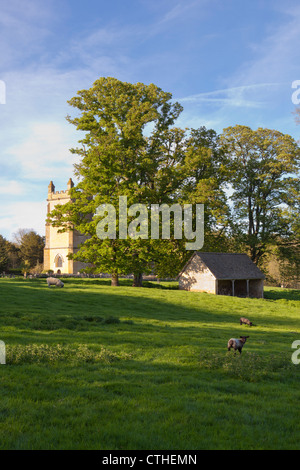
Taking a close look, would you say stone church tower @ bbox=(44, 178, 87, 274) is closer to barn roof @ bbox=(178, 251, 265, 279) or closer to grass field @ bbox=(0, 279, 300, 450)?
A: barn roof @ bbox=(178, 251, 265, 279)

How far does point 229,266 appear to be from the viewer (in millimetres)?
48438

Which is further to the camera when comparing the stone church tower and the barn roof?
the stone church tower

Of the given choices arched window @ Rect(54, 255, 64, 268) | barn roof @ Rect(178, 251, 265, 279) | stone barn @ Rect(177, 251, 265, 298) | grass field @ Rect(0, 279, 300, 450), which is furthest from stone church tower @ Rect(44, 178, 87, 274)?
grass field @ Rect(0, 279, 300, 450)

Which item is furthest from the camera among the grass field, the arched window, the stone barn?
the arched window

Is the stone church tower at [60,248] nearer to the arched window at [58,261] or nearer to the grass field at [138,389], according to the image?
the arched window at [58,261]

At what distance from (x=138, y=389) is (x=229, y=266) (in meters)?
41.2

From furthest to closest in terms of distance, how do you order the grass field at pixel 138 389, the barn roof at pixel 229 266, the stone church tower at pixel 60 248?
the stone church tower at pixel 60 248
the barn roof at pixel 229 266
the grass field at pixel 138 389

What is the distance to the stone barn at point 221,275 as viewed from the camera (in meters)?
45.3

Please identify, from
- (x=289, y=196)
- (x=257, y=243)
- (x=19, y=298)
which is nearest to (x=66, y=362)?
(x=19, y=298)

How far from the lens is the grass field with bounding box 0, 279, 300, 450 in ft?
20.7

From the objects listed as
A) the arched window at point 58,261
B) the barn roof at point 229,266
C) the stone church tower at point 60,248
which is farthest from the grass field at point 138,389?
the arched window at point 58,261

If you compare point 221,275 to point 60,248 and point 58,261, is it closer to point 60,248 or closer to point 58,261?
point 60,248

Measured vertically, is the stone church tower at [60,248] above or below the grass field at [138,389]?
above
